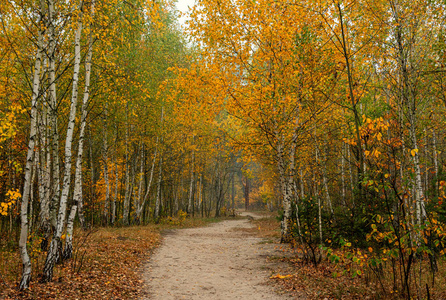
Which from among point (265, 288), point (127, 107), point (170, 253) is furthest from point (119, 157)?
point (265, 288)

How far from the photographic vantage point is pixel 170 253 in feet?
33.1

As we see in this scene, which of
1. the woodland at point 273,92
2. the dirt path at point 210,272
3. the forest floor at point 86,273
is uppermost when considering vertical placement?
the woodland at point 273,92

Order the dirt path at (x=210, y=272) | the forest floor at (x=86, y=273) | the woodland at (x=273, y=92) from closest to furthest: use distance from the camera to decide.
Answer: the forest floor at (x=86, y=273)
the woodland at (x=273, y=92)
the dirt path at (x=210, y=272)

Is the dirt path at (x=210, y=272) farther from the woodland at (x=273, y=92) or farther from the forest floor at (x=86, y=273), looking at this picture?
the woodland at (x=273, y=92)

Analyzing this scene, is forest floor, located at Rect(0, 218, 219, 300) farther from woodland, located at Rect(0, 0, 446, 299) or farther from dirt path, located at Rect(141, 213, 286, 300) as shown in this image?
dirt path, located at Rect(141, 213, 286, 300)

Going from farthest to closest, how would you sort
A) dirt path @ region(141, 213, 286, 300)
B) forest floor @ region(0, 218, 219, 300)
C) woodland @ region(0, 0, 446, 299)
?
1. dirt path @ region(141, 213, 286, 300)
2. woodland @ region(0, 0, 446, 299)
3. forest floor @ region(0, 218, 219, 300)

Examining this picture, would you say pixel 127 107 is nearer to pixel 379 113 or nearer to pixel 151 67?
pixel 151 67

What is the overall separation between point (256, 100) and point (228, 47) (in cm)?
248

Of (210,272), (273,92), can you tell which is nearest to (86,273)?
(210,272)

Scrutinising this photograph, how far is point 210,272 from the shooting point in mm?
7789

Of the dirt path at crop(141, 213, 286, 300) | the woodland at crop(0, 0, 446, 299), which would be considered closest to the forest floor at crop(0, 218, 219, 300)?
the woodland at crop(0, 0, 446, 299)

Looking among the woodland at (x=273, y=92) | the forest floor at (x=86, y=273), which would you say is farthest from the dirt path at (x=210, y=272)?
the woodland at (x=273, y=92)

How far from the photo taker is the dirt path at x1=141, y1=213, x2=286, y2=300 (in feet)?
19.9

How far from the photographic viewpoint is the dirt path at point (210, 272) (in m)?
6.05
